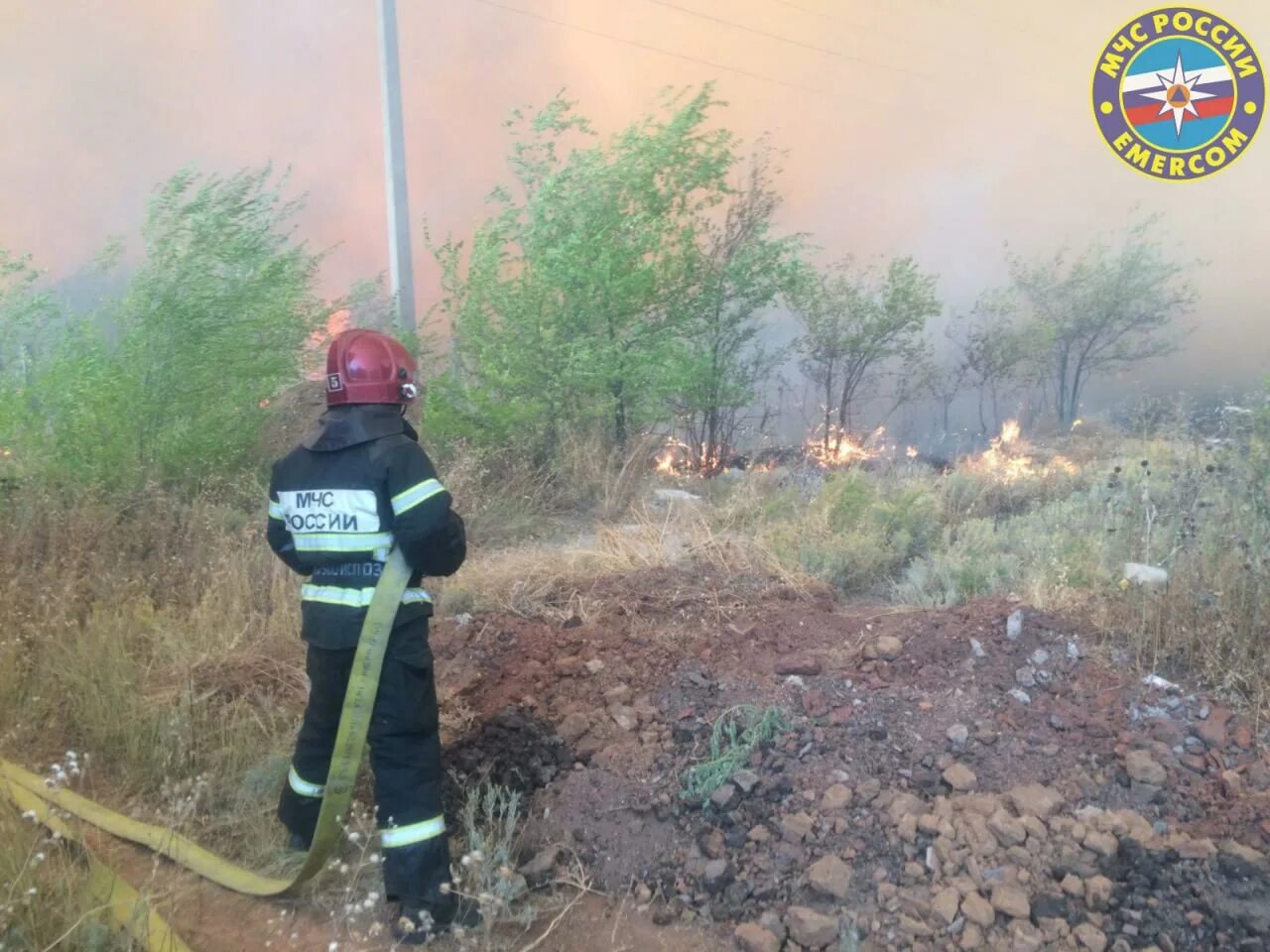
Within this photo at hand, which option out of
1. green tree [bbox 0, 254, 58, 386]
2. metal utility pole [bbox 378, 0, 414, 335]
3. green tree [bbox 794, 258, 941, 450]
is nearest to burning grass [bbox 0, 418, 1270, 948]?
green tree [bbox 0, 254, 58, 386]

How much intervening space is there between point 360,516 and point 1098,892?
2338 millimetres

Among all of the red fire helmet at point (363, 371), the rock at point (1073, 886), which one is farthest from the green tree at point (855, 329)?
the rock at point (1073, 886)

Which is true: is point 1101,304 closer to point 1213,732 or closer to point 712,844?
point 1213,732

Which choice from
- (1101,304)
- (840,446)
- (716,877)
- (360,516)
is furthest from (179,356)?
(1101,304)

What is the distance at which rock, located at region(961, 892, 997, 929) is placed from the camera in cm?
247

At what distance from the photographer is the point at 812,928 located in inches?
98.1

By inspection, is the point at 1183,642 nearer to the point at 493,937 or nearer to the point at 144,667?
the point at 493,937

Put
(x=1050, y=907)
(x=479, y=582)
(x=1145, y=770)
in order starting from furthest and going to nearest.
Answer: (x=479, y=582), (x=1145, y=770), (x=1050, y=907)

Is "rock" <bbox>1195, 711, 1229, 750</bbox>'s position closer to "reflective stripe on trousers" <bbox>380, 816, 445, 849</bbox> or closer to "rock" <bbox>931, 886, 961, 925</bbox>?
"rock" <bbox>931, 886, 961, 925</bbox>

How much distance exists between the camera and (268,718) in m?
3.81

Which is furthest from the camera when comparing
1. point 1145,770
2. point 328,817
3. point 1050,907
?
point 1145,770

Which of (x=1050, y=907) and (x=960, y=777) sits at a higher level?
(x=960, y=777)

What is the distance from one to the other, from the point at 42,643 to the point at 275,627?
1.00m

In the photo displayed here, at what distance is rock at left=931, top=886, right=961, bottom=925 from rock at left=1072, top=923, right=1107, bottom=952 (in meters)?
0.30
